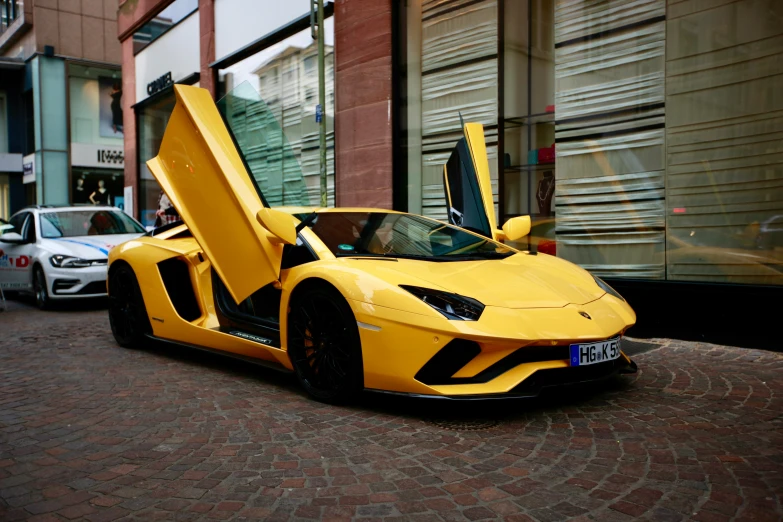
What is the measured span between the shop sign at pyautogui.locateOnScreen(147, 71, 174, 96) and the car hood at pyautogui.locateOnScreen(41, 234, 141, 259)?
853 cm

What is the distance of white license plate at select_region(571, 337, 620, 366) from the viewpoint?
363cm

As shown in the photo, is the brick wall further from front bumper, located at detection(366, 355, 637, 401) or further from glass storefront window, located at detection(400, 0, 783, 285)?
front bumper, located at detection(366, 355, 637, 401)

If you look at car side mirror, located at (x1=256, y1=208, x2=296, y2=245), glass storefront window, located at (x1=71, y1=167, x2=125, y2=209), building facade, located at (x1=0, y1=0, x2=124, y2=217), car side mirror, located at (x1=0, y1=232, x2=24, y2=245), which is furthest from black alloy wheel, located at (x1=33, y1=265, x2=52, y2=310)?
building facade, located at (x1=0, y1=0, x2=124, y2=217)

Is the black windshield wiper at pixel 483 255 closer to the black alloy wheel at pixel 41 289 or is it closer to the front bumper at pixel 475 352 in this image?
the front bumper at pixel 475 352

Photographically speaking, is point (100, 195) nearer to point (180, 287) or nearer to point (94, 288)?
point (94, 288)

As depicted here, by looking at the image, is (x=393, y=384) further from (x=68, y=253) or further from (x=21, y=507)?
(x=68, y=253)

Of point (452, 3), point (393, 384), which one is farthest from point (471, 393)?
point (452, 3)

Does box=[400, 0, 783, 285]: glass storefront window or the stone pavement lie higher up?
box=[400, 0, 783, 285]: glass storefront window

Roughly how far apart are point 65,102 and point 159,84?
1472 cm

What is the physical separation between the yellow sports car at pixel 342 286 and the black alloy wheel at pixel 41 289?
3.68 metres

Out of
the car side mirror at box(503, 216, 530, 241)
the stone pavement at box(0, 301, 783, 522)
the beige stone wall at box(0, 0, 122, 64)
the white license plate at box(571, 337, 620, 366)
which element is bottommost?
the stone pavement at box(0, 301, 783, 522)

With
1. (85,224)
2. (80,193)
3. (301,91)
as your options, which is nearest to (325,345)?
(85,224)

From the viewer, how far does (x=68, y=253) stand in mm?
9266

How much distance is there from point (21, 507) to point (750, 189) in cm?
617
